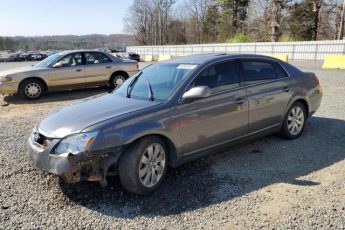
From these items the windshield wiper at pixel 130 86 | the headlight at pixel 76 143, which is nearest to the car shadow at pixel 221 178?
the headlight at pixel 76 143

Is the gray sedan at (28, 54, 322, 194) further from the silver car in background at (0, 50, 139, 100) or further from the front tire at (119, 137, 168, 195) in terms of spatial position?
the silver car in background at (0, 50, 139, 100)

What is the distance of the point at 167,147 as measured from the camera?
401 cm

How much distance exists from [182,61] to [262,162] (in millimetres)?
1883

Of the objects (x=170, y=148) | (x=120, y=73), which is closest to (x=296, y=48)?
(x=120, y=73)

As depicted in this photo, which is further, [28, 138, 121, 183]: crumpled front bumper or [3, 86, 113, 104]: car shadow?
[3, 86, 113, 104]: car shadow

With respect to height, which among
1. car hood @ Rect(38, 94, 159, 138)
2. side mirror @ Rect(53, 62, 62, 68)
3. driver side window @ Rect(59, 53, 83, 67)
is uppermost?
driver side window @ Rect(59, 53, 83, 67)

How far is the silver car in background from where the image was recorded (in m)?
10.2

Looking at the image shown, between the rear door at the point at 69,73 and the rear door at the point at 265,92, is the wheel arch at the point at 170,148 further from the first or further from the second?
the rear door at the point at 69,73

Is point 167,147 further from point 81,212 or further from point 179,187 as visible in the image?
Result: point 81,212

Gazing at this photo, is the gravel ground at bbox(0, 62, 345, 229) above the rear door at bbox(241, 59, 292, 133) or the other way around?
the other way around

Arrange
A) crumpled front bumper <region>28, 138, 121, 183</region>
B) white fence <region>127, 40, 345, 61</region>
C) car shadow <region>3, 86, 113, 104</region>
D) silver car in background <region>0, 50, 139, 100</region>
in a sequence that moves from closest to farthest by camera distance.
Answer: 1. crumpled front bumper <region>28, 138, 121, 183</region>
2. silver car in background <region>0, 50, 139, 100</region>
3. car shadow <region>3, 86, 113, 104</region>
4. white fence <region>127, 40, 345, 61</region>

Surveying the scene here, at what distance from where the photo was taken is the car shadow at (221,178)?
361 centimetres

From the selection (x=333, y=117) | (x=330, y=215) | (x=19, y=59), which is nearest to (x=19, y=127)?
(x=330, y=215)

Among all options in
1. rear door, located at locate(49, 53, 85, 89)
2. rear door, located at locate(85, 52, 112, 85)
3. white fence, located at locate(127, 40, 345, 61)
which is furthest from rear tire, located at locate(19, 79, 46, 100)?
white fence, located at locate(127, 40, 345, 61)
